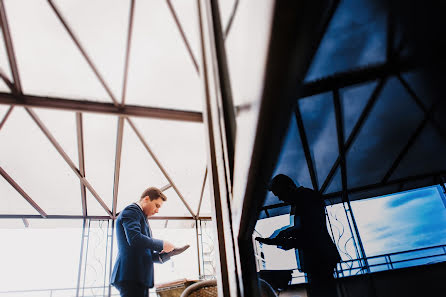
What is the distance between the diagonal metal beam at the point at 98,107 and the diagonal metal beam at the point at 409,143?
13.7ft

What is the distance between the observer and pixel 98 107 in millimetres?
4715

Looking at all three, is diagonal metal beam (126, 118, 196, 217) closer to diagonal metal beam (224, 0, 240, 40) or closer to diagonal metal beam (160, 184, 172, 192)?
diagonal metal beam (160, 184, 172, 192)

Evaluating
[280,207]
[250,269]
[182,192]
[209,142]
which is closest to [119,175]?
[182,192]

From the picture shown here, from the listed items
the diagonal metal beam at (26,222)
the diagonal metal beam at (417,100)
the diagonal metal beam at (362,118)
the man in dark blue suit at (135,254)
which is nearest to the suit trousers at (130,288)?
the man in dark blue suit at (135,254)

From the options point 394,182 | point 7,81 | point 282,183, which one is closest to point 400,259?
point 394,182

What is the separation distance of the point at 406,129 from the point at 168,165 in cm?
473

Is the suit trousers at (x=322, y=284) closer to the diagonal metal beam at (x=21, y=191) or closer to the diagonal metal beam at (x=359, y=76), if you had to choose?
the diagonal metal beam at (x=359, y=76)

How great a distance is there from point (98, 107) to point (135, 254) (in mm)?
2857

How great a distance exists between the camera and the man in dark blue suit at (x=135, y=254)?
2.59m

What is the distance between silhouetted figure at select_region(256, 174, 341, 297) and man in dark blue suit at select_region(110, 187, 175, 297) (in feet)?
3.66

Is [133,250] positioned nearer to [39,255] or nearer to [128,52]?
[128,52]

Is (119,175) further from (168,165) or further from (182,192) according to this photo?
(182,192)

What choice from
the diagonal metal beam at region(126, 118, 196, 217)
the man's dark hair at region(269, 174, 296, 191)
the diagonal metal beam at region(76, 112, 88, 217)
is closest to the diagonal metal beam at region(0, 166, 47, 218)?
the diagonal metal beam at region(76, 112, 88, 217)

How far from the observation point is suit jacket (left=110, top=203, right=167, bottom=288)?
261cm
